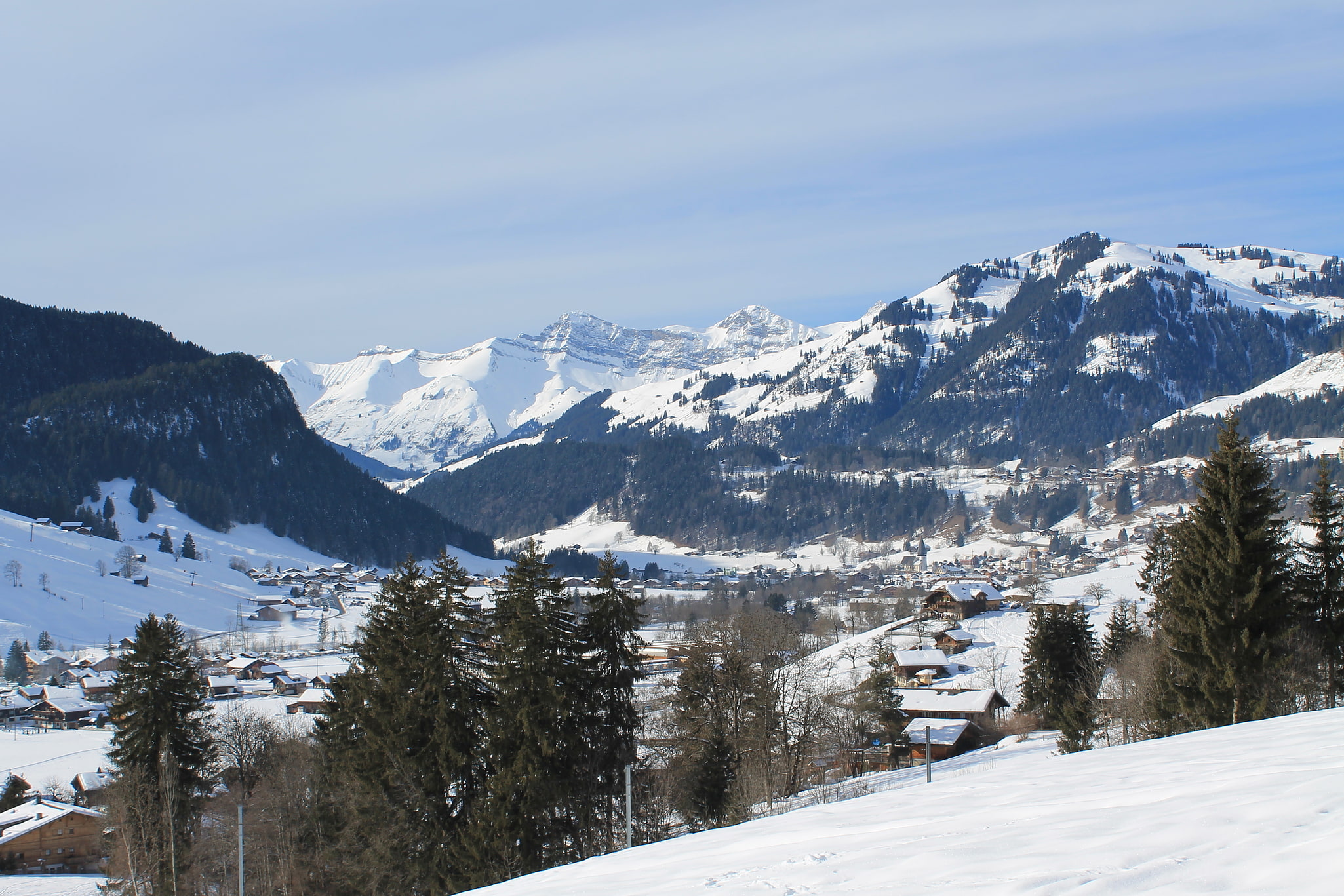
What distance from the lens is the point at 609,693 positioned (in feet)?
85.4

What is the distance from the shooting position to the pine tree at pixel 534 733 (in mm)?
23422

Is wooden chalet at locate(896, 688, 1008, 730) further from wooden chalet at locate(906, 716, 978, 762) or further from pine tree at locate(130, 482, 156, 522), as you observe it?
pine tree at locate(130, 482, 156, 522)

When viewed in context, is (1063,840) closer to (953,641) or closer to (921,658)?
(921,658)

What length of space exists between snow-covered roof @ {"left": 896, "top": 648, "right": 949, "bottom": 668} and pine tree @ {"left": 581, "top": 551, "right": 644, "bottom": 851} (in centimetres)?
4715

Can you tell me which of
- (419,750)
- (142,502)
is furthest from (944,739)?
(142,502)

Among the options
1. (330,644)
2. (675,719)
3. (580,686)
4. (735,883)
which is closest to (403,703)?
(580,686)

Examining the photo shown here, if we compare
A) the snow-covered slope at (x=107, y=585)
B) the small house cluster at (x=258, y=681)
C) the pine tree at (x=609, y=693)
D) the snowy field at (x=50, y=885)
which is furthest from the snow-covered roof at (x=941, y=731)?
the snow-covered slope at (x=107, y=585)

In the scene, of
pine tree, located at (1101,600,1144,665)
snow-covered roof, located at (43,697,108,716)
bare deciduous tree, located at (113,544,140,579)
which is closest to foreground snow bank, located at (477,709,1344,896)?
pine tree, located at (1101,600,1144,665)

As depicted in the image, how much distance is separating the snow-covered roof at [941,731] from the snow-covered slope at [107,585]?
93302mm

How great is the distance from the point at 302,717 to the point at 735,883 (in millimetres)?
68119

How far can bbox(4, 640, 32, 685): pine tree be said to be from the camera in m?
94.8

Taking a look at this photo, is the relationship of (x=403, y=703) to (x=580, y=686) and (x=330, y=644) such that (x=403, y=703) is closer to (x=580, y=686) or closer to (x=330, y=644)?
(x=580, y=686)

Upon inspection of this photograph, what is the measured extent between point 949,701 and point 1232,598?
36.4 m

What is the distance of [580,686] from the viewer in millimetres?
25359
